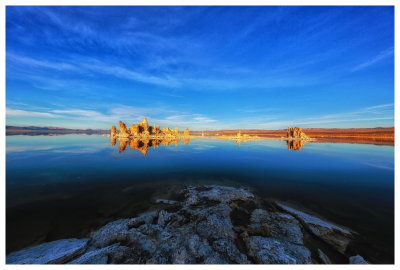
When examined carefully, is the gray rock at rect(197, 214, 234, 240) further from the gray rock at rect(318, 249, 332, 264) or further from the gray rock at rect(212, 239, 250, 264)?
the gray rock at rect(318, 249, 332, 264)

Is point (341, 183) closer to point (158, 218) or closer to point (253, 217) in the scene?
point (253, 217)

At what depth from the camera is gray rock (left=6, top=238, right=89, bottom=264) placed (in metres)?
4.92

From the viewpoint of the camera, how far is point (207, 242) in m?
5.61

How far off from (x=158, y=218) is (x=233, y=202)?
4567 mm

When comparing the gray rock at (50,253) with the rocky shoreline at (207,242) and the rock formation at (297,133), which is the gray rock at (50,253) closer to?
the rocky shoreline at (207,242)

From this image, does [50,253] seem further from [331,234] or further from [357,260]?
[331,234]

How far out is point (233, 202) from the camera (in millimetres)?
9430

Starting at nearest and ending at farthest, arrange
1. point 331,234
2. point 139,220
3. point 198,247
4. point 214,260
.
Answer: point 214,260 → point 198,247 → point 331,234 → point 139,220

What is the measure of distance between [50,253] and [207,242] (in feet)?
17.8

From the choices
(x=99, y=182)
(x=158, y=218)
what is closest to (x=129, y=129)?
(x=99, y=182)

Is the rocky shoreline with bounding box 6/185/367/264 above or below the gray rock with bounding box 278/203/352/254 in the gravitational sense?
above

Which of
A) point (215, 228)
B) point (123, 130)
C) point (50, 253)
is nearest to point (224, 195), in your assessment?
point (215, 228)

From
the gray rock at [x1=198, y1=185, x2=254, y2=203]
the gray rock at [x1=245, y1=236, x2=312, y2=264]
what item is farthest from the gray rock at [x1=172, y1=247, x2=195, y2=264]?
the gray rock at [x1=198, y1=185, x2=254, y2=203]

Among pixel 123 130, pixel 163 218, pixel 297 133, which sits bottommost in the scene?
pixel 163 218
